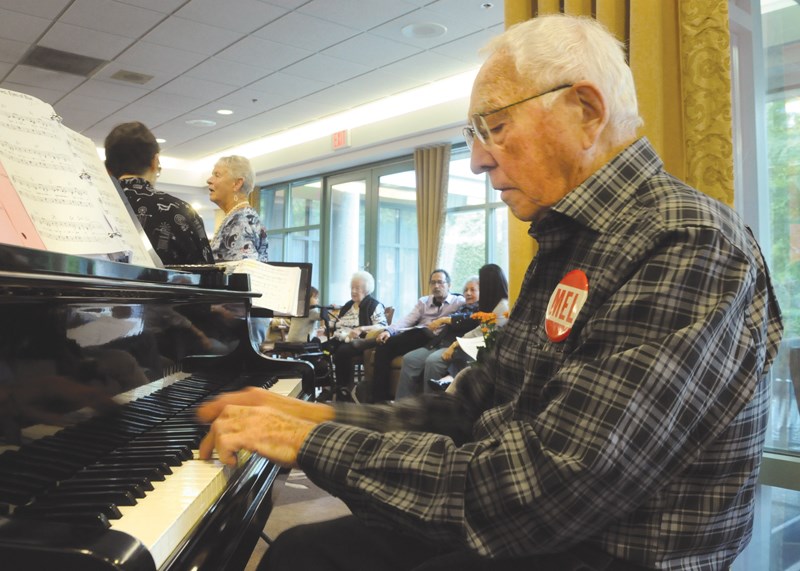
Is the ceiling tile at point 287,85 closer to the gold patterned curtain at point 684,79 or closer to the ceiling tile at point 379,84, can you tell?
the ceiling tile at point 379,84

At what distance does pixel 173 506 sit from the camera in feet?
2.50

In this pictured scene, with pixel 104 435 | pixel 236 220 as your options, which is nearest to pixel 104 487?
pixel 104 435

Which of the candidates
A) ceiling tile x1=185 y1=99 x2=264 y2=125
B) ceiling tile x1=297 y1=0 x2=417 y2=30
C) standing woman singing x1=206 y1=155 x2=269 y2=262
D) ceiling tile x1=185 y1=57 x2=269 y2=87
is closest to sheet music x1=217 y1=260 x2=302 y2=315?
standing woman singing x1=206 y1=155 x2=269 y2=262

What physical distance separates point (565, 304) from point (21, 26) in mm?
6185

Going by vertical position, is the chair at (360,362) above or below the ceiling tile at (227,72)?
below

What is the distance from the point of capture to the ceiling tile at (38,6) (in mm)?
4941

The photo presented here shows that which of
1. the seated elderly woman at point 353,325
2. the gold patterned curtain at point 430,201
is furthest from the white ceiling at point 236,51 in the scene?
the seated elderly woman at point 353,325

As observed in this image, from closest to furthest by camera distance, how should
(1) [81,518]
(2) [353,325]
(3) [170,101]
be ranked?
1. (1) [81,518]
2. (2) [353,325]
3. (3) [170,101]

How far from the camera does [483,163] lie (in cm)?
116

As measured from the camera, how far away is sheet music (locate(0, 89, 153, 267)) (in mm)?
1065

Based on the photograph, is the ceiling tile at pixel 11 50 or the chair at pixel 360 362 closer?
the ceiling tile at pixel 11 50

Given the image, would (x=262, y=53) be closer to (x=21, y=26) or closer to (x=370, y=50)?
(x=370, y=50)

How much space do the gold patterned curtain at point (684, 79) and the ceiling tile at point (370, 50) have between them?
4.16 meters

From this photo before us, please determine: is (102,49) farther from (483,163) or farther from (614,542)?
(614,542)
